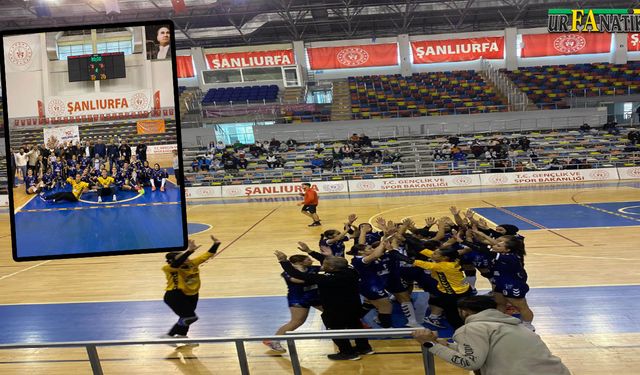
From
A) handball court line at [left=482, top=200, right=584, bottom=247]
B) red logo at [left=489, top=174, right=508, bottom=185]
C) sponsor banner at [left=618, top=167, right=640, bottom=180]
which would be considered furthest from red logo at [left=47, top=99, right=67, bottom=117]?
sponsor banner at [left=618, top=167, right=640, bottom=180]

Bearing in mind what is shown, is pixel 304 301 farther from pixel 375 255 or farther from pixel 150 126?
pixel 150 126

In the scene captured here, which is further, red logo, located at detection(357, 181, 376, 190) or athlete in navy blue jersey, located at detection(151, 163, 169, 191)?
red logo, located at detection(357, 181, 376, 190)

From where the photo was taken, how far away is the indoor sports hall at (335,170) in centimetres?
544

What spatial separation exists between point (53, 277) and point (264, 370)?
8.75m

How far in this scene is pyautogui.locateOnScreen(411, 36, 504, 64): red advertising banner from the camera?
39.6 metres

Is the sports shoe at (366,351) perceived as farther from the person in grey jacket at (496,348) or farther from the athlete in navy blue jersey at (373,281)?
the person in grey jacket at (496,348)

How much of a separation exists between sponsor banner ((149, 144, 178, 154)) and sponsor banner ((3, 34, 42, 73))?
57cm

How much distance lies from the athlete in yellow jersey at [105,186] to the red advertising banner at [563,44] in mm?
42296

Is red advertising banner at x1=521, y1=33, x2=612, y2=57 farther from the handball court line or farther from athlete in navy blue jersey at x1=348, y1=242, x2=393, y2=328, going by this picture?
athlete in navy blue jersey at x1=348, y1=242, x2=393, y2=328

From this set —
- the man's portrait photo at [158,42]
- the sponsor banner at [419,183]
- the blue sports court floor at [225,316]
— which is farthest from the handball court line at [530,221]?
the man's portrait photo at [158,42]

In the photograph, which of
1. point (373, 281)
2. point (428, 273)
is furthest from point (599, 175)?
point (373, 281)

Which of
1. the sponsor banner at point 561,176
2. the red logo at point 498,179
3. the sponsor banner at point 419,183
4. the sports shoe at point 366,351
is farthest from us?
the sponsor banner at point 419,183

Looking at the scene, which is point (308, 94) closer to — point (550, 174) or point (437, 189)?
point (437, 189)

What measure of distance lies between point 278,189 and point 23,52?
25.9 m
